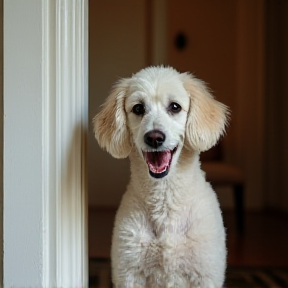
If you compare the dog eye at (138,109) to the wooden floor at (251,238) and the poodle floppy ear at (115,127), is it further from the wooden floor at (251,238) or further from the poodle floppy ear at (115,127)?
the wooden floor at (251,238)

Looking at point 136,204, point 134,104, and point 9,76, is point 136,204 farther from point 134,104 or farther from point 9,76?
point 9,76

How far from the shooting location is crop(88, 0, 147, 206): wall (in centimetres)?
389

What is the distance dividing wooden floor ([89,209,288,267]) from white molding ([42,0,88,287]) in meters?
1.08

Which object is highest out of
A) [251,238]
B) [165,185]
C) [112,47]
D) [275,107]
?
[112,47]

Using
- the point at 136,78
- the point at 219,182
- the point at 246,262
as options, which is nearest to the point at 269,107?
the point at 219,182

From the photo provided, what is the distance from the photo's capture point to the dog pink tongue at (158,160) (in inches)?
50.5

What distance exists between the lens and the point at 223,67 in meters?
4.25

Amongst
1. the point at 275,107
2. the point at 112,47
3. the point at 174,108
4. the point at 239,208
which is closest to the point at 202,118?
the point at 174,108

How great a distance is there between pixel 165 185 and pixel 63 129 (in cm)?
30

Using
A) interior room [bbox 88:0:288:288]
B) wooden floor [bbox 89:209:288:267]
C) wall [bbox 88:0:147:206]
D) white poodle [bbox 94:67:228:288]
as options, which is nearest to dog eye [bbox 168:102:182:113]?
white poodle [bbox 94:67:228:288]

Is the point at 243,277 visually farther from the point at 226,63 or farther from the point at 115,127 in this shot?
the point at 226,63

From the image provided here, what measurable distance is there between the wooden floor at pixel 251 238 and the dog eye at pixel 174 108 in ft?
3.78

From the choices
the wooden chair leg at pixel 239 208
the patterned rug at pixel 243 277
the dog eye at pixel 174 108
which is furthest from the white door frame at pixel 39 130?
the wooden chair leg at pixel 239 208

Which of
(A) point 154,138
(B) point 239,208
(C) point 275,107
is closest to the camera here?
(A) point 154,138
